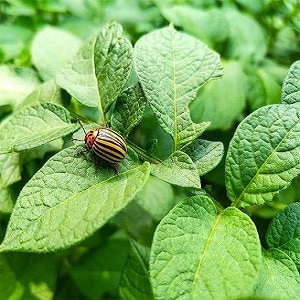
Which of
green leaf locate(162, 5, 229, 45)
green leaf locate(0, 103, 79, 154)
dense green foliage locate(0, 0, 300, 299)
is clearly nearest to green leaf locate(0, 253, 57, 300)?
dense green foliage locate(0, 0, 300, 299)

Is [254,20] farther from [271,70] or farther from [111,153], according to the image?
[111,153]

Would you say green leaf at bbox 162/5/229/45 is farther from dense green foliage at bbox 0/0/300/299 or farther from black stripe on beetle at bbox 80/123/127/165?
black stripe on beetle at bbox 80/123/127/165

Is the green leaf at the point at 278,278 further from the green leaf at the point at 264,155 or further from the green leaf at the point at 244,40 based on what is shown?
the green leaf at the point at 244,40

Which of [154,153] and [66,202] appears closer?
[66,202]

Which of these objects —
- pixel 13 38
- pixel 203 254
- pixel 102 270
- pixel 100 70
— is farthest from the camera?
pixel 13 38

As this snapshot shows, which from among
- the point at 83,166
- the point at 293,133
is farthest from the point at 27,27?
the point at 293,133

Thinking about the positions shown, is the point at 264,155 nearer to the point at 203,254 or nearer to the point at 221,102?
the point at 203,254

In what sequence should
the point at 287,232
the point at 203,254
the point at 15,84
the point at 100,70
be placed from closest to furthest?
the point at 203,254
the point at 287,232
the point at 100,70
the point at 15,84

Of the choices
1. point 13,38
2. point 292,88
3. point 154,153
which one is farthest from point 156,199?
point 13,38
